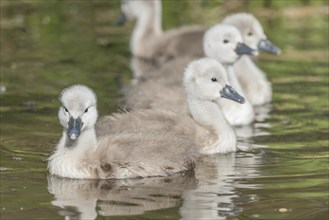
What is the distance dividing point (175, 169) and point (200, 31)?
5.84 meters

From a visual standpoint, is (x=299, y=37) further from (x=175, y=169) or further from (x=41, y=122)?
(x=175, y=169)

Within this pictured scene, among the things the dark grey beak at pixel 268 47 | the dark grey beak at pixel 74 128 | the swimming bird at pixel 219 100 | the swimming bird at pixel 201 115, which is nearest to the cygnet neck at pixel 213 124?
the swimming bird at pixel 201 115

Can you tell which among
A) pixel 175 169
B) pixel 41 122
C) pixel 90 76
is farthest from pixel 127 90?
pixel 175 169

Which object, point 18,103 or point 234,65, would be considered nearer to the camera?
point 18,103

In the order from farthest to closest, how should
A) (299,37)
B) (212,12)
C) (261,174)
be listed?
1. (212,12)
2. (299,37)
3. (261,174)

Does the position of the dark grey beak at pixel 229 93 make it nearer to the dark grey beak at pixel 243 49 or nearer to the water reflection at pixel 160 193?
the water reflection at pixel 160 193

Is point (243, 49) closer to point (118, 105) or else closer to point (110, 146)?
point (118, 105)

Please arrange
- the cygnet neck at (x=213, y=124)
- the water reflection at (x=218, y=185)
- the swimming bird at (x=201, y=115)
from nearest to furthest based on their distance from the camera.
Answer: the water reflection at (x=218, y=185)
the swimming bird at (x=201, y=115)
the cygnet neck at (x=213, y=124)

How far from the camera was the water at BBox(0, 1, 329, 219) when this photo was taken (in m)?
8.94

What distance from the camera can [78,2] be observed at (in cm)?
1970

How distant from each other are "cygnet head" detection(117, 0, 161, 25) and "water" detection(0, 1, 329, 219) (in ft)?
1.30

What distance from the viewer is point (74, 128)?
31.6ft

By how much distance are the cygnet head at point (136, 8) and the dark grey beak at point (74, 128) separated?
7.52m

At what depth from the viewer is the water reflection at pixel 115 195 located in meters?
8.84
